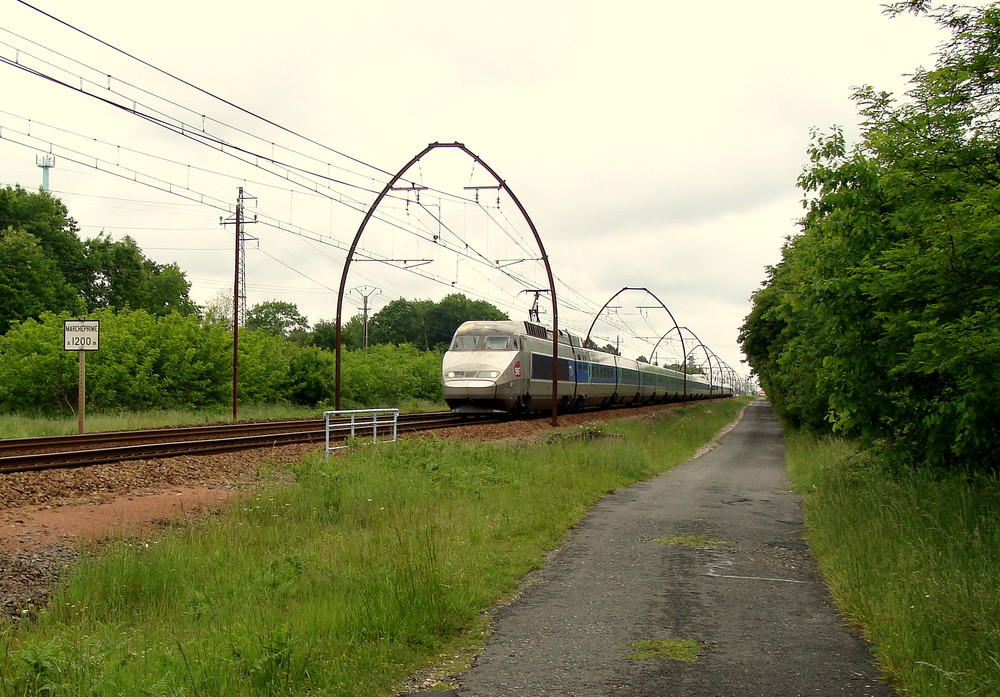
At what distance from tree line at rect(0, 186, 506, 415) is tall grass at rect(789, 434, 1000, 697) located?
28158 mm

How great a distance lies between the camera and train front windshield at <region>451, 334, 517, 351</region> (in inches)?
1315

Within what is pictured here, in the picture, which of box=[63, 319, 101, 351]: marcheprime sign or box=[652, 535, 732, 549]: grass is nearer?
box=[652, 535, 732, 549]: grass

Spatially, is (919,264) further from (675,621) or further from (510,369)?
(510,369)

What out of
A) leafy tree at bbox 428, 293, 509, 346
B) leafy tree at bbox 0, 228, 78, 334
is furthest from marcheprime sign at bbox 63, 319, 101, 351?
leafy tree at bbox 428, 293, 509, 346

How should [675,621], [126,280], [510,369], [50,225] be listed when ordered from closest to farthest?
[675,621]
[510,369]
[50,225]
[126,280]

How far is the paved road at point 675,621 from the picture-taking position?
242 inches

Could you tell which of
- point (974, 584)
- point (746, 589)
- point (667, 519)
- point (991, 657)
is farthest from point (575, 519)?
point (991, 657)

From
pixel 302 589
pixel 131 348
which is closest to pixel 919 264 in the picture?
pixel 302 589

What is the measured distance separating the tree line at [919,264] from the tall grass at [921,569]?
0.88 meters

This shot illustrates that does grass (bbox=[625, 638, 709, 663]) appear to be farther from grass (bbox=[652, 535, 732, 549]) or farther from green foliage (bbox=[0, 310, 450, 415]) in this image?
green foliage (bbox=[0, 310, 450, 415])

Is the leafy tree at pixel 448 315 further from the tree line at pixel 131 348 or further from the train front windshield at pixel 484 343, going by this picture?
the train front windshield at pixel 484 343

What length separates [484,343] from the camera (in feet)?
111

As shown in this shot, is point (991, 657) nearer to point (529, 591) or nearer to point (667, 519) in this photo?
point (529, 591)

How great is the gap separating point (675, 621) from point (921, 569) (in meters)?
2.51
